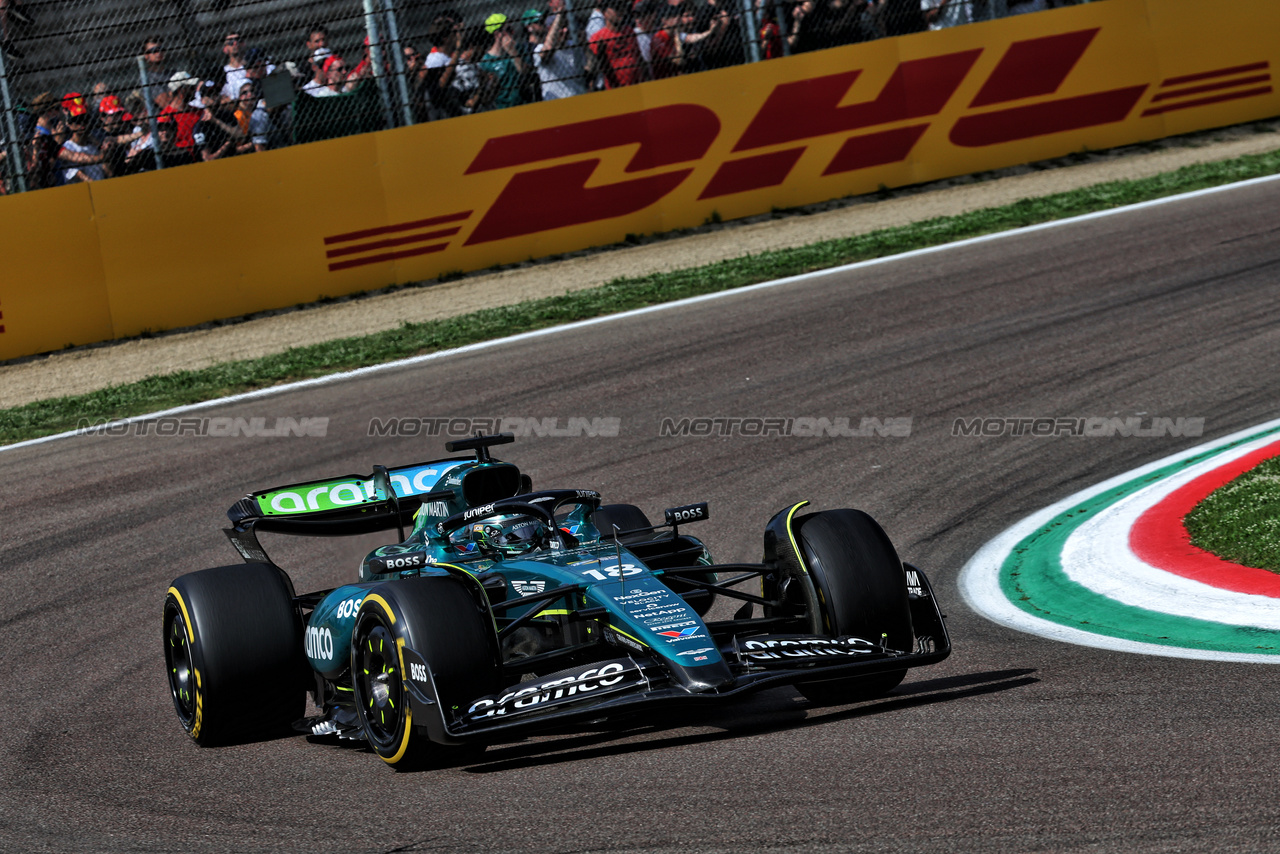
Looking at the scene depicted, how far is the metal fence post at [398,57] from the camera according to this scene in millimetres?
16141

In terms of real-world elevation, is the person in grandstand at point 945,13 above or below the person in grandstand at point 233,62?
below

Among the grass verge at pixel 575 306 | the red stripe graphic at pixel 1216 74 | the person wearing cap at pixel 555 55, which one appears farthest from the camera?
the red stripe graphic at pixel 1216 74

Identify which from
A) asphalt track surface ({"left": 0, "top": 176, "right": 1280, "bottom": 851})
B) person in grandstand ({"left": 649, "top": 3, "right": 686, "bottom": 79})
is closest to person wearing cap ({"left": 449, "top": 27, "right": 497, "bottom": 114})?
person in grandstand ({"left": 649, "top": 3, "right": 686, "bottom": 79})

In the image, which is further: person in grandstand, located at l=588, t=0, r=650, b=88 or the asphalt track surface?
person in grandstand, located at l=588, t=0, r=650, b=88

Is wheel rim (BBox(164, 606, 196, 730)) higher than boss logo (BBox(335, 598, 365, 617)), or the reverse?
boss logo (BBox(335, 598, 365, 617))

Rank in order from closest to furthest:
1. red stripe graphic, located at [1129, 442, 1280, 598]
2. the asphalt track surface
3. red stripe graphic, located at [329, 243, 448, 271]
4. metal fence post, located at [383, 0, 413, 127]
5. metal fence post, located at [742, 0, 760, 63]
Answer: the asphalt track surface
red stripe graphic, located at [1129, 442, 1280, 598]
red stripe graphic, located at [329, 243, 448, 271]
metal fence post, located at [383, 0, 413, 127]
metal fence post, located at [742, 0, 760, 63]

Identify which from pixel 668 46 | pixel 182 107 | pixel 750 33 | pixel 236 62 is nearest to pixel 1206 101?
pixel 750 33

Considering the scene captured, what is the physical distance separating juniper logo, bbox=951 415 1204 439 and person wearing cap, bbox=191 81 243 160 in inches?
352

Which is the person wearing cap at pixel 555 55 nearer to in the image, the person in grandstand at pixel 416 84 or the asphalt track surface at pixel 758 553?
the person in grandstand at pixel 416 84

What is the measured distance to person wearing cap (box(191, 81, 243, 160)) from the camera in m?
15.5

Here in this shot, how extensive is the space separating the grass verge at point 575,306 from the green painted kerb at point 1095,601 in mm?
6482

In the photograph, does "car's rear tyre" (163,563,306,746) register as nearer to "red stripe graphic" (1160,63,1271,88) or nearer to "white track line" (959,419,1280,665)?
"white track line" (959,419,1280,665)

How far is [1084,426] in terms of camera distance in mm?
10047

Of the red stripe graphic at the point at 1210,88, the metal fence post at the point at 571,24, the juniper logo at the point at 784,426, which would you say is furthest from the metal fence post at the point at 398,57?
the red stripe graphic at the point at 1210,88
